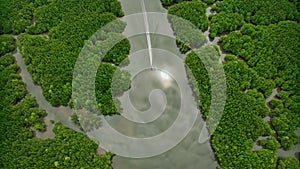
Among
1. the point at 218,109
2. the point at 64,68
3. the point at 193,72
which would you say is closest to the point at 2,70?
the point at 64,68

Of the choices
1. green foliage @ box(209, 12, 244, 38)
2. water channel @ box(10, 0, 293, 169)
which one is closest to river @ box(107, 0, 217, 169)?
water channel @ box(10, 0, 293, 169)

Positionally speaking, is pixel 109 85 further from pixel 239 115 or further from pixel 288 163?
pixel 288 163

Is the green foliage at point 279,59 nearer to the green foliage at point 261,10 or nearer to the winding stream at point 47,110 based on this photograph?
the green foliage at point 261,10

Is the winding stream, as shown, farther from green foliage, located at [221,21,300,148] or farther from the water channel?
green foliage, located at [221,21,300,148]

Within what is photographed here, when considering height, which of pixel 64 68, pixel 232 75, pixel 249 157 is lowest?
pixel 249 157

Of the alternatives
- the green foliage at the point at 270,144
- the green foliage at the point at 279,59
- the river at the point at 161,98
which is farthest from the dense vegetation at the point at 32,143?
the green foliage at the point at 279,59

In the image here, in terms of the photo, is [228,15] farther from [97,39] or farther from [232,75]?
[97,39]
